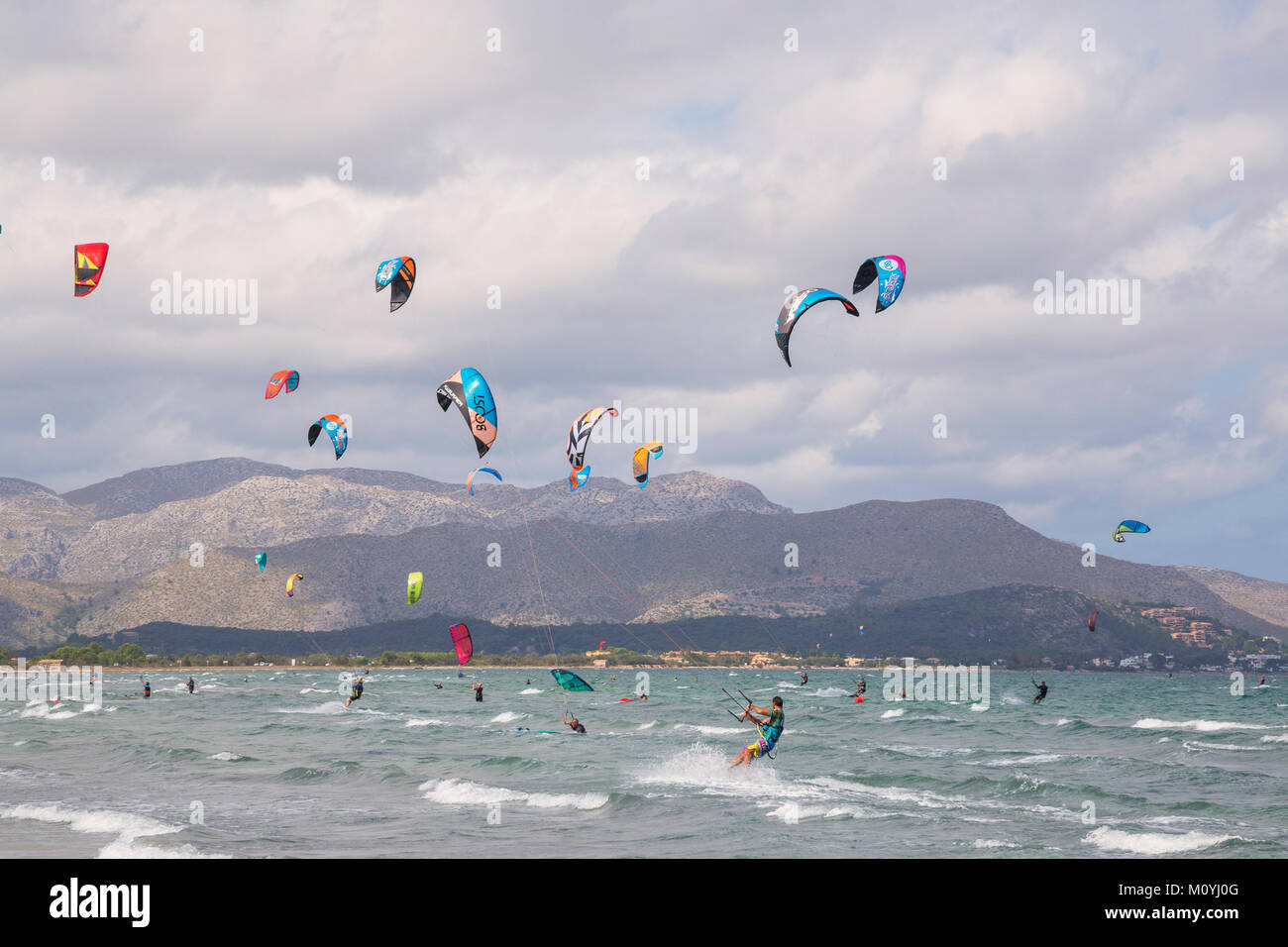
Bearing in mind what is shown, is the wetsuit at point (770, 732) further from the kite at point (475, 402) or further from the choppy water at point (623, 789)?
the kite at point (475, 402)

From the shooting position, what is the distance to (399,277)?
31109 mm

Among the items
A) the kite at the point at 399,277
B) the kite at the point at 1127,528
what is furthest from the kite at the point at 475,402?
the kite at the point at 1127,528

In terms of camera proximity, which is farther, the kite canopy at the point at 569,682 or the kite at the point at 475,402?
the kite canopy at the point at 569,682

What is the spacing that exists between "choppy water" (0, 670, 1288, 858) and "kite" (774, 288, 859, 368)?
9629mm

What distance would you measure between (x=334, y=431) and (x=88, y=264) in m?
10.8

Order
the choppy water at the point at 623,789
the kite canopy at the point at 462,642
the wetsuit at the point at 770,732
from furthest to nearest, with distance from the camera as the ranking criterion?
the kite canopy at the point at 462,642 < the wetsuit at the point at 770,732 < the choppy water at the point at 623,789

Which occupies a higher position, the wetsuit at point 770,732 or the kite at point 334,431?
the kite at point 334,431

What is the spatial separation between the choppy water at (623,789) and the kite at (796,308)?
9629mm

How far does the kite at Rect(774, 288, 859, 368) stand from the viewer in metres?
25.0

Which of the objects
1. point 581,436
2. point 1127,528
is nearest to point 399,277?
point 581,436

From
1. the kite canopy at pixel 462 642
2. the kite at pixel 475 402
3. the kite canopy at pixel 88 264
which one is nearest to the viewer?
the kite at pixel 475 402

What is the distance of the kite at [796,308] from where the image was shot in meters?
25.0
